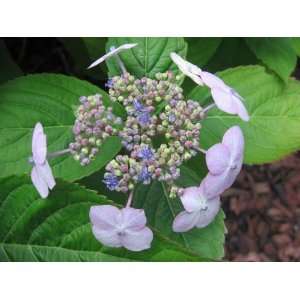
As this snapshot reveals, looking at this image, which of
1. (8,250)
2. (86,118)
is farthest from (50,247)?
(86,118)

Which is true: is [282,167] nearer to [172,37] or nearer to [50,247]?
[172,37]

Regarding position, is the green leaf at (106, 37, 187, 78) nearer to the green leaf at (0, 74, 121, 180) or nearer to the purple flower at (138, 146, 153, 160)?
the green leaf at (0, 74, 121, 180)

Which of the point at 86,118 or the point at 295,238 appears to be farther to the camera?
the point at 295,238

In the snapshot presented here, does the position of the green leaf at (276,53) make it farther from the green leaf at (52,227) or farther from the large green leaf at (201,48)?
the green leaf at (52,227)

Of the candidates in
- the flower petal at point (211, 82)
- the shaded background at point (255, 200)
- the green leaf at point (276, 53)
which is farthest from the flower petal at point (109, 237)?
the shaded background at point (255, 200)

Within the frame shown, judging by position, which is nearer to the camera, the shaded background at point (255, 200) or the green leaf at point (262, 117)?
the green leaf at point (262, 117)
